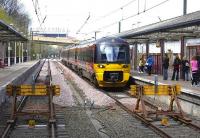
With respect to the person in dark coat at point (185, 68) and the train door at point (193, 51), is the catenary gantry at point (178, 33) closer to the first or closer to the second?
the train door at point (193, 51)

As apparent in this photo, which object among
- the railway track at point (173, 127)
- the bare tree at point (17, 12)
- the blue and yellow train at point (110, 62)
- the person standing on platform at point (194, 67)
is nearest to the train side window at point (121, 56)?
the blue and yellow train at point (110, 62)

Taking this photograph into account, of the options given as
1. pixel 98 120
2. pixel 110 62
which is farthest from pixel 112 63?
pixel 98 120

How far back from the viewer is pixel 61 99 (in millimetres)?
21500

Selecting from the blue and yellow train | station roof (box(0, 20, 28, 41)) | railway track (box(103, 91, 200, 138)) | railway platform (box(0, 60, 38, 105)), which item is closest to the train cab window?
the blue and yellow train

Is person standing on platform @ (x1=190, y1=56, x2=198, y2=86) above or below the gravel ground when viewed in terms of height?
above

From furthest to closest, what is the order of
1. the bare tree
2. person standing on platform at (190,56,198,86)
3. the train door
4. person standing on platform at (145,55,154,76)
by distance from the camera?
the bare tree
person standing on platform at (145,55,154,76)
the train door
person standing on platform at (190,56,198,86)

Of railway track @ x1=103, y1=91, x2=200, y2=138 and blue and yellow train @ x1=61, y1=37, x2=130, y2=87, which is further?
blue and yellow train @ x1=61, y1=37, x2=130, y2=87

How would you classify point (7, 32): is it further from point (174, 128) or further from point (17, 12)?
point (17, 12)

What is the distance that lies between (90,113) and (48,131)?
3944mm

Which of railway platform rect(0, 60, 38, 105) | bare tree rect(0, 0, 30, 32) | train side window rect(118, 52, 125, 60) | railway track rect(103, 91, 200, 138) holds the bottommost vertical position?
railway track rect(103, 91, 200, 138)

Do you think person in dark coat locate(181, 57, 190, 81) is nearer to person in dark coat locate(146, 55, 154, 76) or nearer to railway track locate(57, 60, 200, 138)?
person in dark coat locate(146, 55, 154, 76)

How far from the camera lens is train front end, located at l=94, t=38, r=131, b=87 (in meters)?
26.0

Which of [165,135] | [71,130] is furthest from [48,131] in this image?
[165,135]

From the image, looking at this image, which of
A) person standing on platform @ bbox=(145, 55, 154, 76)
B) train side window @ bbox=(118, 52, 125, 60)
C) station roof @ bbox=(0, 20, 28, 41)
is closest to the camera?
train side window @ bbox=(118, 52, 125, 60)
